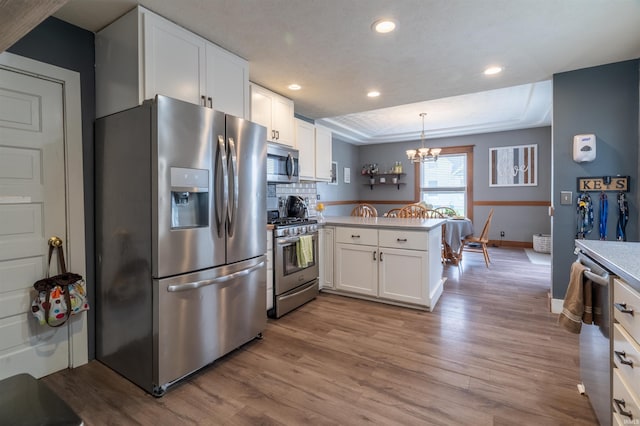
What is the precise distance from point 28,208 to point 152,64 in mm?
1235

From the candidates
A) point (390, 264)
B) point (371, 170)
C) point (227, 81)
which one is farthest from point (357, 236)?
point (371, 170)

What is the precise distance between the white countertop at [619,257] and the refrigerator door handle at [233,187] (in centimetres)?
206

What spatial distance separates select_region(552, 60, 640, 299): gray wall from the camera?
2.84m

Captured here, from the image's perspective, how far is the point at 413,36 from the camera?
2299 mm

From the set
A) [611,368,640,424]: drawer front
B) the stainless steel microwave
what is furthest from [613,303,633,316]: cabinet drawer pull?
the stainless steel microwave

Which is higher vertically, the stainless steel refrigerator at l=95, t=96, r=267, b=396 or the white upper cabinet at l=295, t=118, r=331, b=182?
the white upper cabinet at l=295, t=118, r=331, b=182

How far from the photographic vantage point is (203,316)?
2.04 m

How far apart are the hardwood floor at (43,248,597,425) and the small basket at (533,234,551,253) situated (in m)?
3.69

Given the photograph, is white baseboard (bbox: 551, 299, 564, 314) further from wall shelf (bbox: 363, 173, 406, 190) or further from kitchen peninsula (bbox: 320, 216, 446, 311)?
wall shelf (bbox: 363, 173, 406, 190)

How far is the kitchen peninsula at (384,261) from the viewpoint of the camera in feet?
10.2

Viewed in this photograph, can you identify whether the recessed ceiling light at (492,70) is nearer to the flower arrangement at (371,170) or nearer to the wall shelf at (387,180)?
the wall shelf at (387,180)

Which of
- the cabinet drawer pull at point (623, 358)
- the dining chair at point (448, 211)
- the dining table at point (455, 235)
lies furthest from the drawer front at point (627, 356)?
the dining chair at point (448, 211)

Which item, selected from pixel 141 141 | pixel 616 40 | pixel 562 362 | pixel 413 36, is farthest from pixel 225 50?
pixel 562 362

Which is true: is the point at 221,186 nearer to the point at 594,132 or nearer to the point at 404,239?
the point at 404,239
